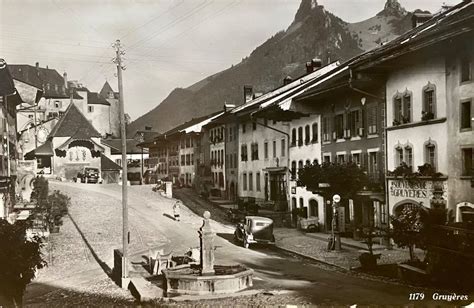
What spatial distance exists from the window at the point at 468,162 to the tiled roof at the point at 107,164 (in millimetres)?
13608

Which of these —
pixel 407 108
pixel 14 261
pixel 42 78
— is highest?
pixel 42 78

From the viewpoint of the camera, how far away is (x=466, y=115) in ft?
49.4

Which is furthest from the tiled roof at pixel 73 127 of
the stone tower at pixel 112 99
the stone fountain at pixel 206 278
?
the stone fountain at pixel 206 278

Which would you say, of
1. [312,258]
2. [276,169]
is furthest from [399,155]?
[276,169]

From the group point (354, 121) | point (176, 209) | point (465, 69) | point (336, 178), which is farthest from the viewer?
point (176, 209)

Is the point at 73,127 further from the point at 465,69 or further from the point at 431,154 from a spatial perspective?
the point at 465,69

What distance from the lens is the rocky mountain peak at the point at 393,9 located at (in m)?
15.1

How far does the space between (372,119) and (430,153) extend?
3.85 meters

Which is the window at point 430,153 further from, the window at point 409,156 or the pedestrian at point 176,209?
the pedestrian at point 176,209

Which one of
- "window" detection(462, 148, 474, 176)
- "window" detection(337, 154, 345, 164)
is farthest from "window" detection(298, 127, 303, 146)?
"window" detection(462, 148, 474, 176)

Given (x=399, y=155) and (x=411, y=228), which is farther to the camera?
(x=399, y=155)

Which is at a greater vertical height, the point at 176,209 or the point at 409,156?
the point at 409,156

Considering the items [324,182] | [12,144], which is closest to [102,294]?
[12,144]

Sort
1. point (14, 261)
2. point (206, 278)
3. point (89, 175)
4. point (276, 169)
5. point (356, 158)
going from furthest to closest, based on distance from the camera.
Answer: point (89, 175)
point (276, 169)
point (356, 158)
point (206, 278)
point (14, 261)
